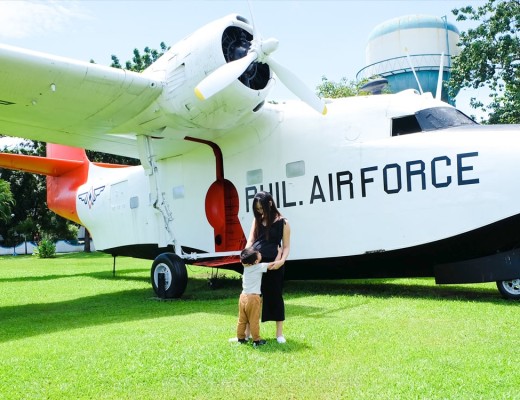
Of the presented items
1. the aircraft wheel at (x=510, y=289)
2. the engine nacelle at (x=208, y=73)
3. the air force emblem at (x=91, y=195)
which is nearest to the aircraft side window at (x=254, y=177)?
the engine nacelle at (x=208, y=73)

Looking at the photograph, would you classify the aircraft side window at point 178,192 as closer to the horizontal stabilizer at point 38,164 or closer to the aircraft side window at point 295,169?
the aircraft side window at point 295,169

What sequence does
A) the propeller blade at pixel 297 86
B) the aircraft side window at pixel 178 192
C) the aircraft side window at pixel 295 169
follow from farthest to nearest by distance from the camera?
the aircraft side window at pixel 178 192
the aircraft side window at pixel 295 169
the propeller blade at pixel 297 86

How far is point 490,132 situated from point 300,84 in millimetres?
3373

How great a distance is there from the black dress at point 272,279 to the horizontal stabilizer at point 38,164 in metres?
9.23

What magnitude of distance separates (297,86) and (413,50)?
3138cm

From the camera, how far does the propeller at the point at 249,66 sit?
28.3 ft

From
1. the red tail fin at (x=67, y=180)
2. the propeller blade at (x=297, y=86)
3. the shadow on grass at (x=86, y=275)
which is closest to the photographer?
the propeller blade at (x=297, y=86)

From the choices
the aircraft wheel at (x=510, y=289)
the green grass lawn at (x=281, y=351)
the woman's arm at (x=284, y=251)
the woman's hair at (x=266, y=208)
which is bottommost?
the green grass lawn at (x=281, y=351)

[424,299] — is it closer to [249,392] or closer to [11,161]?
[249,392]

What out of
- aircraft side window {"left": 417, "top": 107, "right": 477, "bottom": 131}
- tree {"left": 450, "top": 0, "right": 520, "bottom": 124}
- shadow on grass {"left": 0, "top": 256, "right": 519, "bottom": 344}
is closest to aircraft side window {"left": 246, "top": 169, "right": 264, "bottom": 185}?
shadow on grass {"left": 0, "top": 256, "right": 519, "bottom": 344}

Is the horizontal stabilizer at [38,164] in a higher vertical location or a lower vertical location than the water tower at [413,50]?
lower

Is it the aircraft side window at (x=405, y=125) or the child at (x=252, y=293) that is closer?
the child at (x=252, y=293)

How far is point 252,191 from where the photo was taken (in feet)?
34.8

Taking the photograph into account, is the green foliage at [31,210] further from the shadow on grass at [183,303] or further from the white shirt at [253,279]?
the white shirt at [253,279]
